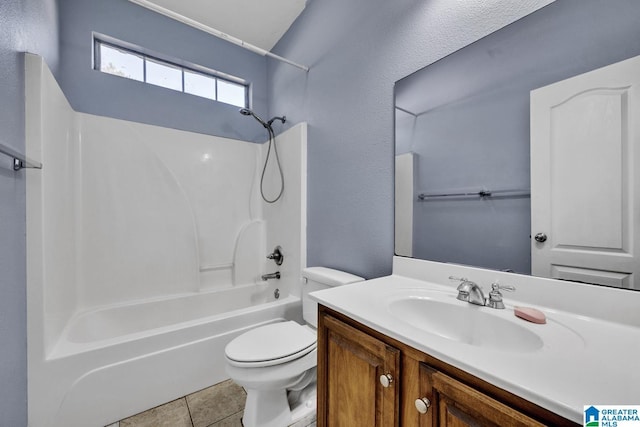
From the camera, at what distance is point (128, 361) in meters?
1.37

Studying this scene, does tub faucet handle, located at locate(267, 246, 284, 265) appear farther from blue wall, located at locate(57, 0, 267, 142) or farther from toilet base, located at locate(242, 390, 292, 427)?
blue wall, located at locate(57, 0, 267, 142)

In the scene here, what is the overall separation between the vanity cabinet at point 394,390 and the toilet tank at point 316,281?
51 cm

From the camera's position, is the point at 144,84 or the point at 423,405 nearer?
the point at 423,405

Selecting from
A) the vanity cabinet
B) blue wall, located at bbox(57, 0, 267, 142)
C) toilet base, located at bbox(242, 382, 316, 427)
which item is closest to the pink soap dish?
the vanity cabinet

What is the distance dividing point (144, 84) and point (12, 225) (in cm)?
160

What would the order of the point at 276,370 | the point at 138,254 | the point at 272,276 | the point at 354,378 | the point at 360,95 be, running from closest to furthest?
the point at 354,378, the point at 276,370, the point at 360,95, the point at 138,254, the point at 272,276

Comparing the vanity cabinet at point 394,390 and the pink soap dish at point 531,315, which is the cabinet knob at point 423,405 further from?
the pink soap dish at point 531,315

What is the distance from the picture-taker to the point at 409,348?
2.20 ft

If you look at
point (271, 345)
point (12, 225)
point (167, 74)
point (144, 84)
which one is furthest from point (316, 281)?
point (167, 74)

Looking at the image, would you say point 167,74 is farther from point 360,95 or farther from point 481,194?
point 481,194

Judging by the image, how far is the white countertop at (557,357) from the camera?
436 mm

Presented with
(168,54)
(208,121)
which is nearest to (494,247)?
(208,121)

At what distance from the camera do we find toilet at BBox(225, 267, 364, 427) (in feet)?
3.78

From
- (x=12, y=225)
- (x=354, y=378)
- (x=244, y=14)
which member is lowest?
(x=354, y=378)
